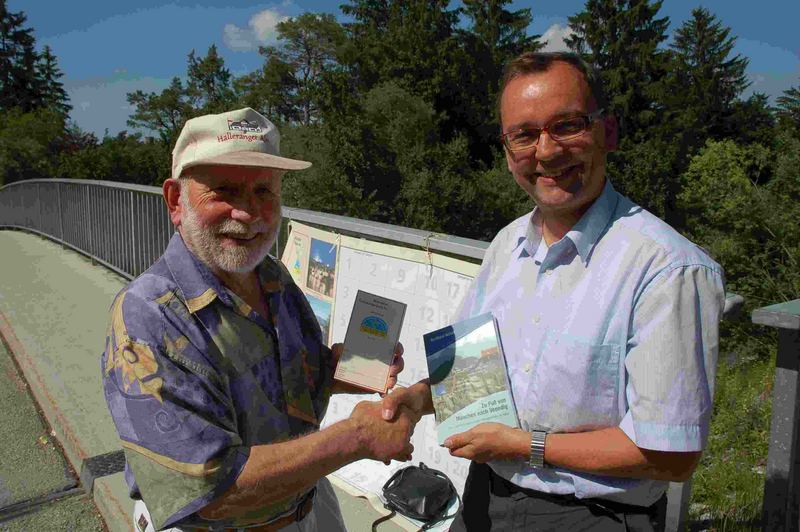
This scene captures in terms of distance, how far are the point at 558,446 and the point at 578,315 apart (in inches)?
13.0

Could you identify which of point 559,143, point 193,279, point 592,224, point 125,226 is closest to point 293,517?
point 193,279

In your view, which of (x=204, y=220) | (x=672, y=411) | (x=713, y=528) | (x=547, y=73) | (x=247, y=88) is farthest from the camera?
(x=247, y=88)

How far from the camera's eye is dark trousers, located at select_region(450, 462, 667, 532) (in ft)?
5.65

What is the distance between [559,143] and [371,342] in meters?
0.83

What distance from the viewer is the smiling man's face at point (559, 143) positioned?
1758 mm

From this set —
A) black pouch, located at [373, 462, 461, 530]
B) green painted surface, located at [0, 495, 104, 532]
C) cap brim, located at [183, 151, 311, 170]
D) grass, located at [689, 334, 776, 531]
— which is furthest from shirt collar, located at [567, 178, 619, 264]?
green painted surface, located at [0, 495, 104, 532]

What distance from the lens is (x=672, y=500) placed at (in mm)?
2311

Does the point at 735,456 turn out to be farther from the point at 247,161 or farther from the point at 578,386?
the point at 247,161

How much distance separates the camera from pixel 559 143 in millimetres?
1774

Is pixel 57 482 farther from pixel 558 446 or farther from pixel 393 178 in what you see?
pixel 393 178

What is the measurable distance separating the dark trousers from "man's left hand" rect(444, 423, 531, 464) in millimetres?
161

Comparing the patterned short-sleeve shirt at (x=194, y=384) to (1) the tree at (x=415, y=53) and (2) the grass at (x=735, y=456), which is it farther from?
(1) the tree at (x=415, y=53)

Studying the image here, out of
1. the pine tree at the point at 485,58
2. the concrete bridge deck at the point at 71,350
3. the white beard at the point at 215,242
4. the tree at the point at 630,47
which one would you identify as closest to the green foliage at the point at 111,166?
the concrete bridge deck at the point at 71,350

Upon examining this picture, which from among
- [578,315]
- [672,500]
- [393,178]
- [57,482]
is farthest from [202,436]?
[393,178]
